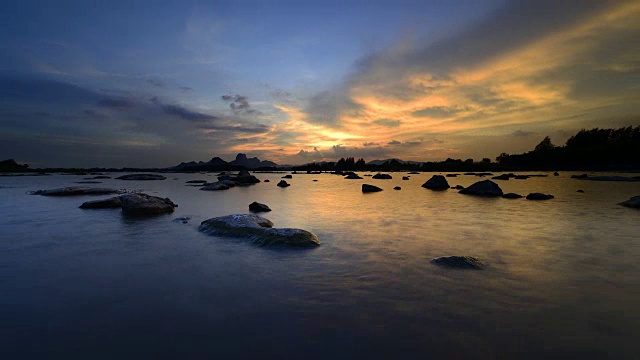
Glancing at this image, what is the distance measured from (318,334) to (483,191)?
2509 centimetres

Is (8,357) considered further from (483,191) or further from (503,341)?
(483,191)

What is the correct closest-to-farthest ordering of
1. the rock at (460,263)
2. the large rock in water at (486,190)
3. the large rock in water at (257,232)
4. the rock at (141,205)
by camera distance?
1. the rock at (460,263)
2. the large rock in water at (257,232)
3. the rock at (141,205)
4. the large rock in water at (486,190)

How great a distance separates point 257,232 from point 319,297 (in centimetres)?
451

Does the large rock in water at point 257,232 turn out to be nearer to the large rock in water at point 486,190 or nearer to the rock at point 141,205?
the rock at point 141,205

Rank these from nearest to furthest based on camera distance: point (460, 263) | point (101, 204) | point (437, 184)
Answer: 1. point (460, 263)
2. point (101, 204)
3. point (437, 184)

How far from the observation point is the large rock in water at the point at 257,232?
8349mm

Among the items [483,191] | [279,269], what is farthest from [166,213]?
[483,191]

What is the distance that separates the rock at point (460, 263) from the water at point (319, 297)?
253 mm

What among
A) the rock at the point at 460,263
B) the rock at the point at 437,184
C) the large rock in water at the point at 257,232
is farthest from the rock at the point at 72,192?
the rock at the point at 437,184

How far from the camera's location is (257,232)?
29.5 ft

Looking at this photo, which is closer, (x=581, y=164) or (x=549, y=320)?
(x=549, y=320)

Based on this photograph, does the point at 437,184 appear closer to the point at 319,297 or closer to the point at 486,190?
the point at 486,190

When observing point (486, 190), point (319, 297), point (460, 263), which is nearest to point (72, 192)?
point (319, 297)

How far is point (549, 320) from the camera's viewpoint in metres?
4.06
